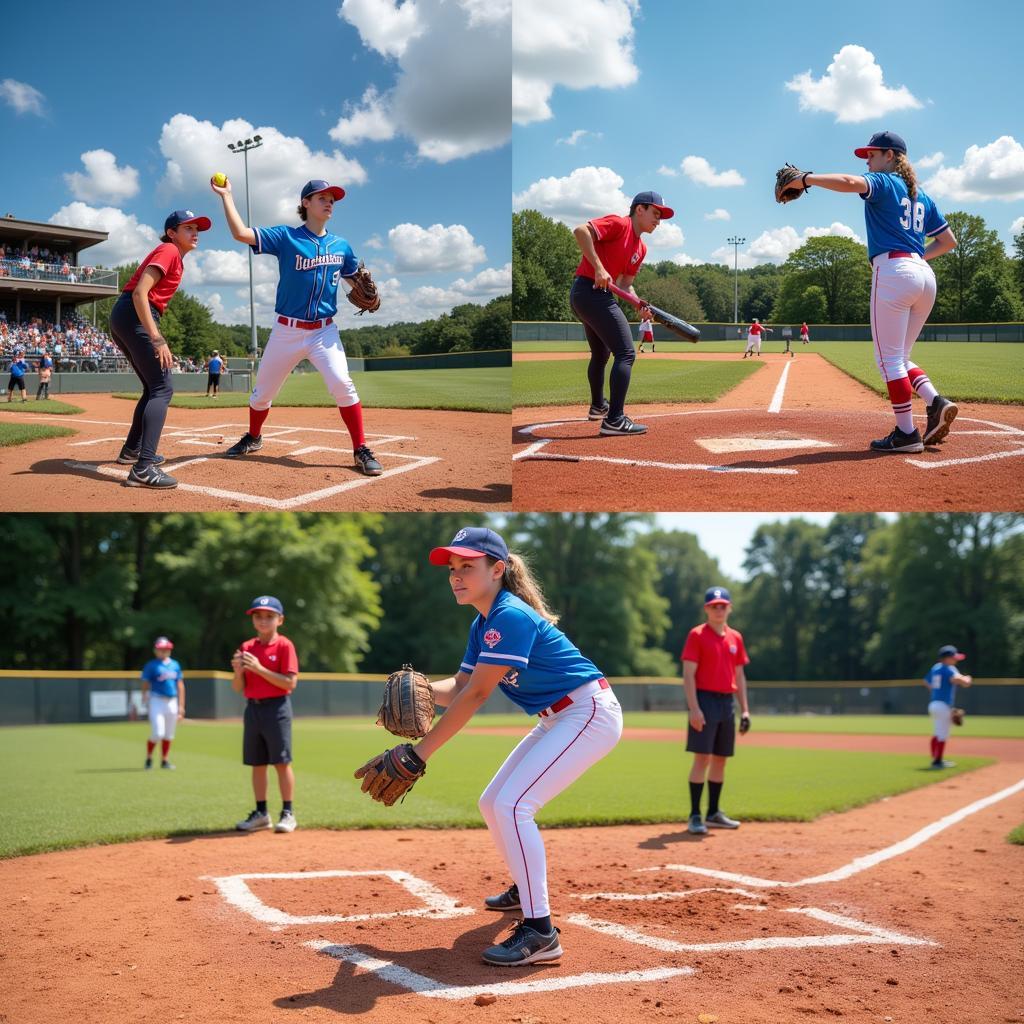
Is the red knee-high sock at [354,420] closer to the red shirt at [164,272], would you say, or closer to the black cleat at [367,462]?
the black cleat at [367,462]

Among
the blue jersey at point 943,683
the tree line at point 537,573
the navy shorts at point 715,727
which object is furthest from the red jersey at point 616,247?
the tree line at point 537,573

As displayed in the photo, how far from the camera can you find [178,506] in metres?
6.23

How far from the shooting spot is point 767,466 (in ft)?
22.6

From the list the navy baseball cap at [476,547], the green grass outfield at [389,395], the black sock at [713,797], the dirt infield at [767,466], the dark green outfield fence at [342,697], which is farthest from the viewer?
the dark green outfield fence at [342,697]

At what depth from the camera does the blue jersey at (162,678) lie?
37.0 feet

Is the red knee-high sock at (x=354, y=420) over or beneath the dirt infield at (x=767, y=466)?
over

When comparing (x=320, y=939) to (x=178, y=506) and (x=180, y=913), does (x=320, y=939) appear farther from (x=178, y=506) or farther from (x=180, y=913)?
(x=178, y=506)

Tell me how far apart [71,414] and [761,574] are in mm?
64563

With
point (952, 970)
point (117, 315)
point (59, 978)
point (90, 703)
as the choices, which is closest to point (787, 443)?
Answer: point (952, 970)

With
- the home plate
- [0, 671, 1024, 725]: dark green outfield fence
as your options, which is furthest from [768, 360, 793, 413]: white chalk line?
[0, 671, 1024, 725]: dark green outfield fence

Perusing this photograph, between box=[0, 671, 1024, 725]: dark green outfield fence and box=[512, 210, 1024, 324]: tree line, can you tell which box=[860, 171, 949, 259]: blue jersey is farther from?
box=[0, 671, 1024, 725]: dark green outfield fence

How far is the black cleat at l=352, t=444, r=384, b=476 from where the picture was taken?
7246 mm

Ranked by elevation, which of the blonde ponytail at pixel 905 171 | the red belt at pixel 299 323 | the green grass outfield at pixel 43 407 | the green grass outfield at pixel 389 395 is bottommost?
the green grass outfield at pixel 43 407

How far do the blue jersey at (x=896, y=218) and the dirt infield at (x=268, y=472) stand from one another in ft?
10.8
